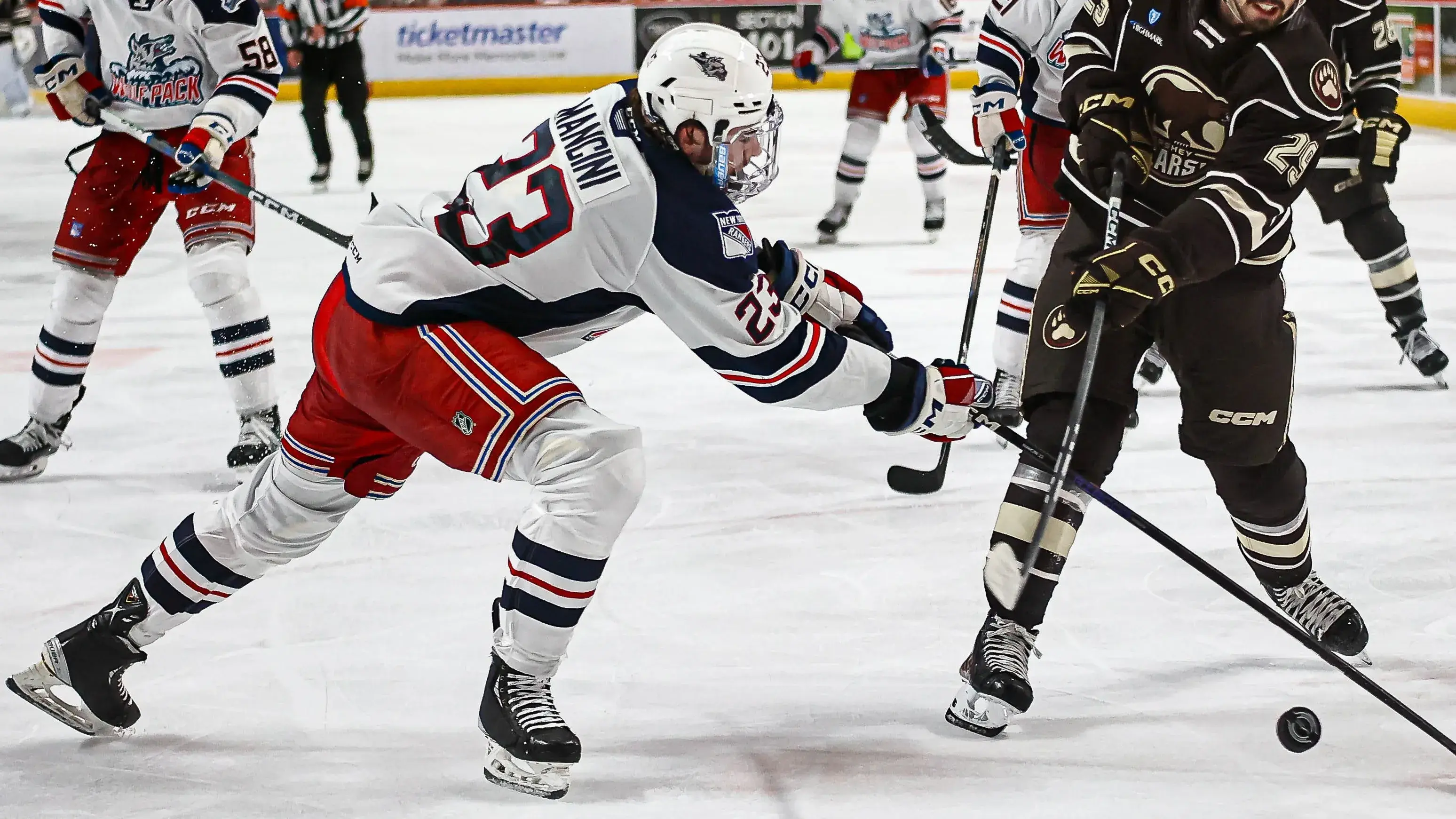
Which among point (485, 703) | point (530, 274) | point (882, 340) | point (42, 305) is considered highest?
point (530, 274)

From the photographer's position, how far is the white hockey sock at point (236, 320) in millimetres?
3570

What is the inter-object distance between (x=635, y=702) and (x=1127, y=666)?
30.6 inches

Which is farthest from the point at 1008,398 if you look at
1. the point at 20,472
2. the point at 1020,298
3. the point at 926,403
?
the point at 20,472

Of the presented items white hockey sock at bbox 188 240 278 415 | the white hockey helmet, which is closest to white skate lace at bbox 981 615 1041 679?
→ the white hockey helmet

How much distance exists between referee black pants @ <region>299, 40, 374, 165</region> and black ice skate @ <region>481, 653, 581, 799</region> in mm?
6369

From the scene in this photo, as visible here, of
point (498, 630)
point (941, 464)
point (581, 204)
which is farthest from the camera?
point (941, 464)

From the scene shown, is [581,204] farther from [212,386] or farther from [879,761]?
[212,386]

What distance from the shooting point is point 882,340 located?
245cm

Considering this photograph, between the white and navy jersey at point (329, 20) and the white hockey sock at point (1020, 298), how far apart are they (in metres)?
5.37

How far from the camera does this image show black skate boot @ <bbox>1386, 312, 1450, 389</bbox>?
4145mm

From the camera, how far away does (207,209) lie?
3572 millimetres

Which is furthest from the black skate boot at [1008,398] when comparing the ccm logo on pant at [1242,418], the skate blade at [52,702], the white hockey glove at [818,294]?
the skate blade at [52,702]

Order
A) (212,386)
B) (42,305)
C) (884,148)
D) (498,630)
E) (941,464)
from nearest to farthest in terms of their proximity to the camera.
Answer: (498,630)
(941,464)
(212,386)
(42,305)
(884,148)

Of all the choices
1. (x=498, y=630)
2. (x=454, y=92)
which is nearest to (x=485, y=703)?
(x=498, y=630)
